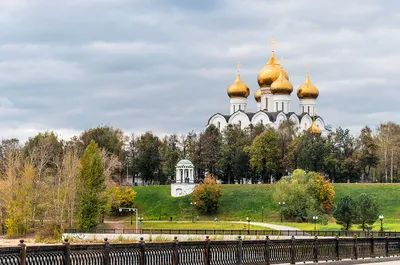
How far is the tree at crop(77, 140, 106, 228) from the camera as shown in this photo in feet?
230

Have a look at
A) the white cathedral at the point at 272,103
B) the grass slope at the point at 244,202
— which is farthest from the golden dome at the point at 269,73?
the grass slope at the point at 244,202

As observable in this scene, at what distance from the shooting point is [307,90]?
11919cm

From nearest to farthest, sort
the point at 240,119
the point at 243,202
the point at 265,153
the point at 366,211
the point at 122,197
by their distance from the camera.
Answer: the point at 366,211 < the point at 243,202 < the point at 122,197 < the point at 265,153 < the point at 240,119

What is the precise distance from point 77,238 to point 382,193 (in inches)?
1632

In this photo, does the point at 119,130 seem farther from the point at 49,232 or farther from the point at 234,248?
the point at 234,248

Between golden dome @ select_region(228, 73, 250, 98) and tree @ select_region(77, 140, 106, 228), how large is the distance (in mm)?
53283

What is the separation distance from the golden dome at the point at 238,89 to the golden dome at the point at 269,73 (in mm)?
3347

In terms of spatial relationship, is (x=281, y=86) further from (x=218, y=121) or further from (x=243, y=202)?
(x=243, y=202)

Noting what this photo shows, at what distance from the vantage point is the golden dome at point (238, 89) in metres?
122

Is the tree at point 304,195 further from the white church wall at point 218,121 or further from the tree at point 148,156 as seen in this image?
the white church wall at point 218,121

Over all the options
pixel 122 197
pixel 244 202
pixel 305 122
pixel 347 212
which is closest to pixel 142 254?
pixel 347 212

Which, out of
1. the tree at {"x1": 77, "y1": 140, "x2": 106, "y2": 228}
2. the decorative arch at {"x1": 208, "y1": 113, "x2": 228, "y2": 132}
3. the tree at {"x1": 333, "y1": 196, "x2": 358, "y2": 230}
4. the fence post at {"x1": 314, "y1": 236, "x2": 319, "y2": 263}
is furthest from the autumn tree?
the decorative arch at {"x1": 208, "y1": 113, "x2": 228, "y2": 132}

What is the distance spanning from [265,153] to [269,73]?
23652 millimetres

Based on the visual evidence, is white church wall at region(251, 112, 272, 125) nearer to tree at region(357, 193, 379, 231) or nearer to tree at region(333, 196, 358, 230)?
tree at region(333, 196, 358, 230)
